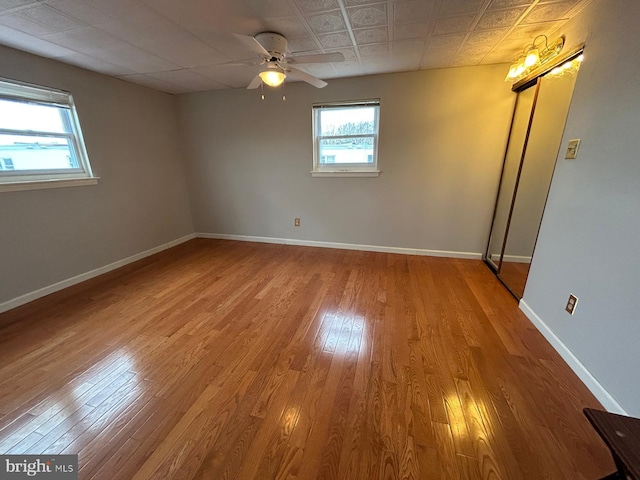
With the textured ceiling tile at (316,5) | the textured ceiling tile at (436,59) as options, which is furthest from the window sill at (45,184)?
the textured ceiling tile at (436,59)

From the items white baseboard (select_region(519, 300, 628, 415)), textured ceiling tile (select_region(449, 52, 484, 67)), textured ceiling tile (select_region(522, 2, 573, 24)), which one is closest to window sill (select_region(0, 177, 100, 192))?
textured ceiling tile (select_region(449, 52, 484, 67))

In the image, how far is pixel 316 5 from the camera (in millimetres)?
1718

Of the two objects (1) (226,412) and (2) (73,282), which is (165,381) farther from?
(2) (73,282)

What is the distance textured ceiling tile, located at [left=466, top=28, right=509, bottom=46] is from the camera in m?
2.11

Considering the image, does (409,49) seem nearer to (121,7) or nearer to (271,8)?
(271,8)

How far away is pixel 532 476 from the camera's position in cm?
108

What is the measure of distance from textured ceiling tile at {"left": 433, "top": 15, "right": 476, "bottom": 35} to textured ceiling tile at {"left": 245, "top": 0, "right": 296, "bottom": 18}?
1.15 m

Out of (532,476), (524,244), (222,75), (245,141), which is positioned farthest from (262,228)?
(532,476)

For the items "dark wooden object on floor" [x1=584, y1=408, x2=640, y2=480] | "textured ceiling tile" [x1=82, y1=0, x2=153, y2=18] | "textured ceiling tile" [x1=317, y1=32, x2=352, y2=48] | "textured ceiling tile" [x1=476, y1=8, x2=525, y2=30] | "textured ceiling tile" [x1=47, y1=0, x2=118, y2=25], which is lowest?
"dark wooden object on floor" [x1=584, y1=408, x2=640, y2=480]

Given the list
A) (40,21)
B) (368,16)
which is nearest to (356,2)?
(368,16)

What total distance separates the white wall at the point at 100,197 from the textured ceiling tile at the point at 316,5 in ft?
8.74

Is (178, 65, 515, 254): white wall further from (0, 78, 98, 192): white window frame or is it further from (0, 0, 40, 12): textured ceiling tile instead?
(0, 0, 40, 12): textured ceiling tile

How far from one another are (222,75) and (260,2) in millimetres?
1673

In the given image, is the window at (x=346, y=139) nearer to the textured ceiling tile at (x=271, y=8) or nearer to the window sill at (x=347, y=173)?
the window sill at (x=347, y=173)
